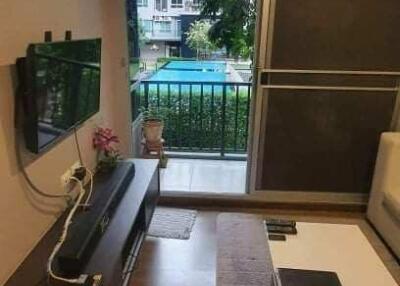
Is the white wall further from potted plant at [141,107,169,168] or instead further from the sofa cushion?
the sofa cushion

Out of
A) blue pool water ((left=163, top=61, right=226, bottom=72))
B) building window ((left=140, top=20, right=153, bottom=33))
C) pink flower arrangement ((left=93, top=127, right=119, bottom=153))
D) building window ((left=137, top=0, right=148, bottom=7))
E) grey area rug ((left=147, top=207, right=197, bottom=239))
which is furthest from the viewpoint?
blue pool water ((left=163, top=61, right=226, bottom=72))

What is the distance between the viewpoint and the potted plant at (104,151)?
226cm

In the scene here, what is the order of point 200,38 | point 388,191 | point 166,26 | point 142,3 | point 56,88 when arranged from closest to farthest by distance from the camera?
point 56,88
point 388,191
point 142,3
point 200,38
point 166,26

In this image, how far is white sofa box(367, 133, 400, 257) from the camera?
2238 millimetres

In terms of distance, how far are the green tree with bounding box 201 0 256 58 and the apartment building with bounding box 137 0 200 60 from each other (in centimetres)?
18

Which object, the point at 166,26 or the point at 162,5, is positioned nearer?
the point at 162,5

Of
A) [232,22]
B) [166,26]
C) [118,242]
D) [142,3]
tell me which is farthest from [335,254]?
[166,26]

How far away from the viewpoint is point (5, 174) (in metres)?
1.31

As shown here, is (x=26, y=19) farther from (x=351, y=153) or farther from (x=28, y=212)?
(x=351, y=153)

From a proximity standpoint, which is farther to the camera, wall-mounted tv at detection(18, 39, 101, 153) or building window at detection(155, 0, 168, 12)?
building window at detection(155, 0, 168, 12)

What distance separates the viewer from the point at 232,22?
3385 millimetres

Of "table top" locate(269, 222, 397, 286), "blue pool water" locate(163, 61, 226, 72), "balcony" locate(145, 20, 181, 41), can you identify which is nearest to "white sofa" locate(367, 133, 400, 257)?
"table top" locate(269, 222, 397, 286)

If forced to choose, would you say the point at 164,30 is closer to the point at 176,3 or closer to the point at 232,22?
the point at 176,3

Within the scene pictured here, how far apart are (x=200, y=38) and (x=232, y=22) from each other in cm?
56
